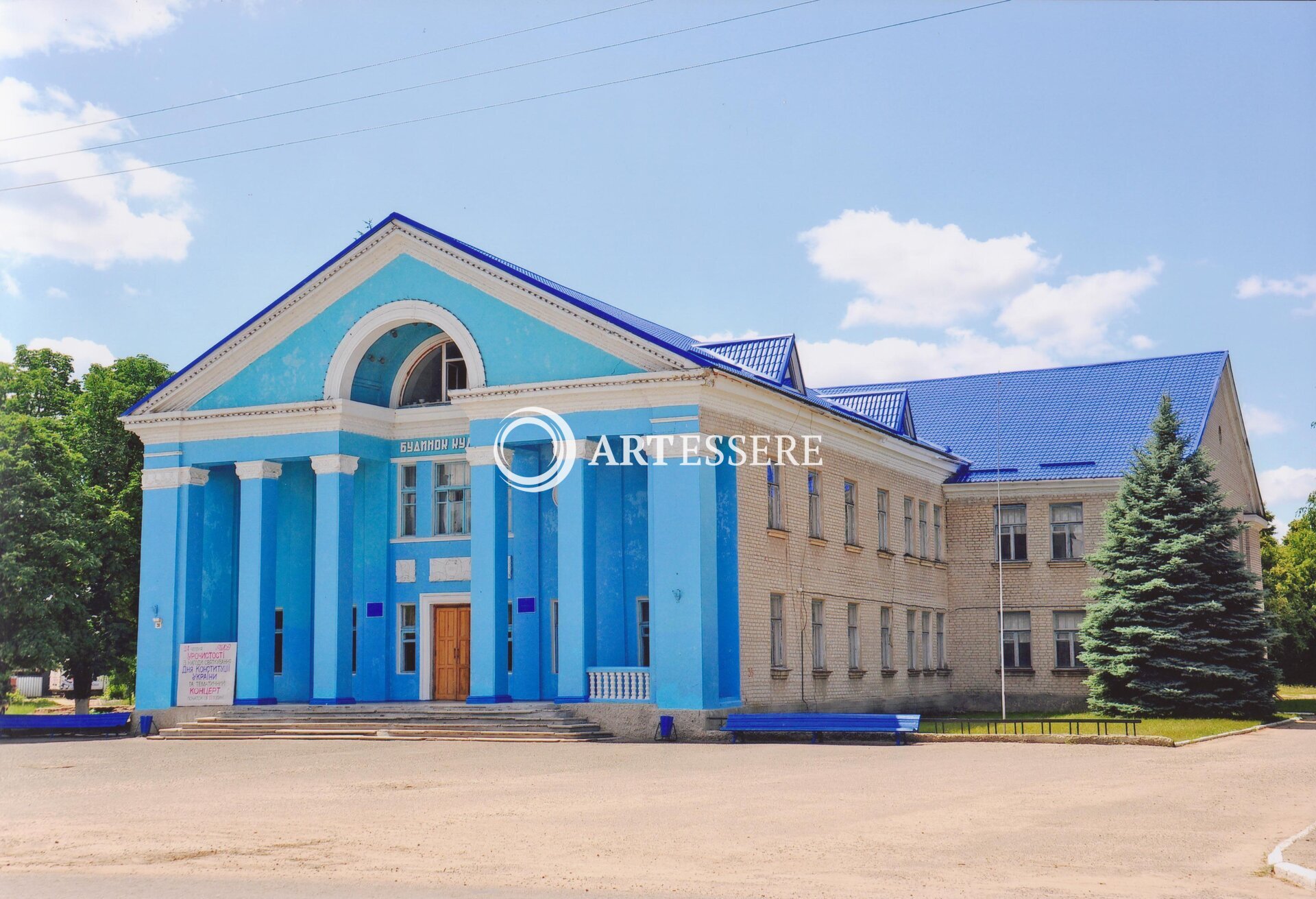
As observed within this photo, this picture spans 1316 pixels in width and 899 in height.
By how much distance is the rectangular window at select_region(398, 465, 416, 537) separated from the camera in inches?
1224

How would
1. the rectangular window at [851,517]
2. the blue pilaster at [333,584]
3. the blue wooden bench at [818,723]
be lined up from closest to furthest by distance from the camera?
the blue wooden bench at [818,723] → the blue pilaster at [333,584] → the rectangular window at [851,517]

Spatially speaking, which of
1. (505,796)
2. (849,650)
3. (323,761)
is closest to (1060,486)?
(849,650)

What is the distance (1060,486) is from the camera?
38.5m

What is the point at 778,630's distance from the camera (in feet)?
95.3

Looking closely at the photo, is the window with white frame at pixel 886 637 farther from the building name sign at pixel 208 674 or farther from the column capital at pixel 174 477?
the column capital at pixel 174 477

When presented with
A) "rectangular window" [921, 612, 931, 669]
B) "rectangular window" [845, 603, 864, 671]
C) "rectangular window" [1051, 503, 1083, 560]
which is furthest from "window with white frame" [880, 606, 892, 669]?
"rectangular window" [1051, 503, 1083, 560]

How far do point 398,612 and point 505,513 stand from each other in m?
4.40

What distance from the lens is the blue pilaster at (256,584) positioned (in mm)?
29734

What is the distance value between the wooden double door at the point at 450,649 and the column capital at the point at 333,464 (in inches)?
140

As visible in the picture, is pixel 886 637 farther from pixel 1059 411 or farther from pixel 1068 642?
pixel 1059 411

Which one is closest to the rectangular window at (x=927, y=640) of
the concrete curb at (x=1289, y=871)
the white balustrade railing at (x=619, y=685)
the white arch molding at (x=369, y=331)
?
the white balustrade railing at (x=619, y=685)

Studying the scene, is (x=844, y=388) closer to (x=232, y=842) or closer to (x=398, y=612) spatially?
(x=398, y=612)

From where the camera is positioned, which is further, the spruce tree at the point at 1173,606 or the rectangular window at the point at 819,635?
the spruce tree at the point at 1173,606

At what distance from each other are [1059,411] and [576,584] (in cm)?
2002
